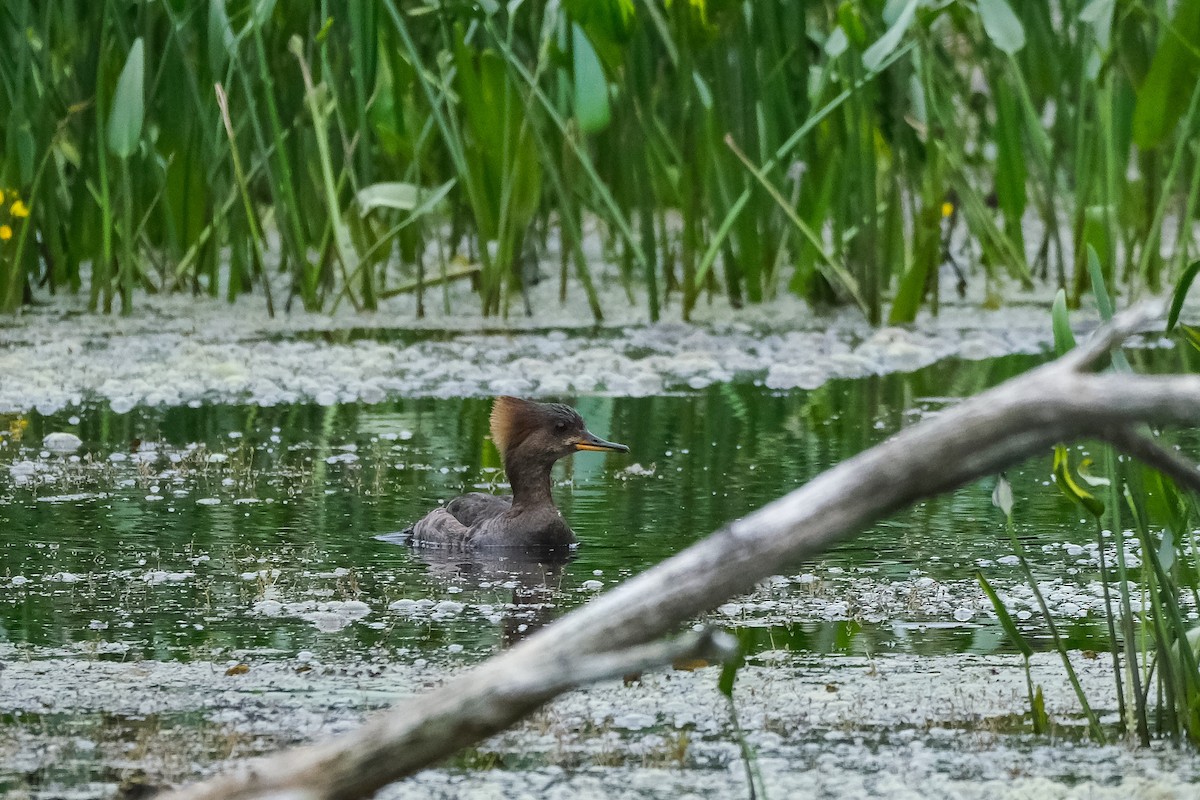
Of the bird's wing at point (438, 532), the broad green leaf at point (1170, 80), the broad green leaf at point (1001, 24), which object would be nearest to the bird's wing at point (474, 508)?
the bird's wing at point (438, 532)

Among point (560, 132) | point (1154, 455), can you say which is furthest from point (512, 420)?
point (560, 132)

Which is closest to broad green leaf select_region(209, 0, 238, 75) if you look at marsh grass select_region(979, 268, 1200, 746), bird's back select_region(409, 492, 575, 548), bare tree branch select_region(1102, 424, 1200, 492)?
bird's back select_region(409, 492, 575, 548)

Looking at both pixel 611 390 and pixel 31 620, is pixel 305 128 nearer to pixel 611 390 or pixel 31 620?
pixel 611 390

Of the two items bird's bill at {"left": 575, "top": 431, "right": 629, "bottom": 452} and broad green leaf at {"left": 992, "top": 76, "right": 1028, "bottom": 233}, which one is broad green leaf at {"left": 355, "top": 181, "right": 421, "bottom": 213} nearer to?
broad green leaf at {"left": 992, "top": 76, "right": 1028, "bottom": 233}

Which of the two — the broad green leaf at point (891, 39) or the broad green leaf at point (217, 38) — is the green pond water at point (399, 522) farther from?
the broad green leaf at point (217, 38)

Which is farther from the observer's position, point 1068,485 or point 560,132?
Result: point 560,132

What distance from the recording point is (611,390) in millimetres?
7156

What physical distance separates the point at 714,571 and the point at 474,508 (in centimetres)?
299

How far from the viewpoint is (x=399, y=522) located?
5039 millimetres

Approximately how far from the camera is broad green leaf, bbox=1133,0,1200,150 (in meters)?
6.98

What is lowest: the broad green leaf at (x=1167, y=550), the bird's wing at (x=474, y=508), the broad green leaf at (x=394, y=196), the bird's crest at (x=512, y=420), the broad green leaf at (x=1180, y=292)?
the bird's wing at (x=474, y=508)

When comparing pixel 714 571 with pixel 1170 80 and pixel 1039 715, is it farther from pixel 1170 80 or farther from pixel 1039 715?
pixel 1170 80

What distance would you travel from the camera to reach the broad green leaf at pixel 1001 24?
695cm

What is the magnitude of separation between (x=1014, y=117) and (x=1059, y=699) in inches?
228
